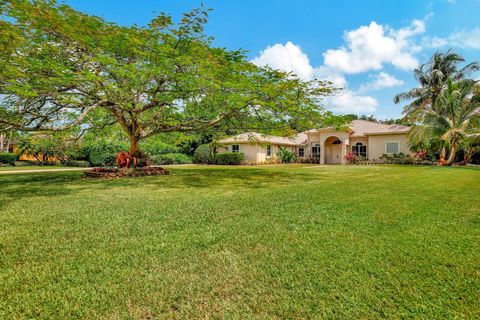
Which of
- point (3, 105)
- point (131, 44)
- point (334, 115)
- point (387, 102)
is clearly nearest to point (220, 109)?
point (131, 44)

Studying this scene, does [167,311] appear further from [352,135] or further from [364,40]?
[352,135]

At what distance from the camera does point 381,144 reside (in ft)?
93.6

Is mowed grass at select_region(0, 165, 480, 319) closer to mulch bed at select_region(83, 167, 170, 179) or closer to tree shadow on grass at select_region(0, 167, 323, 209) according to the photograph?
tree shadow on grass at select_region(0, 167, 323, 209)

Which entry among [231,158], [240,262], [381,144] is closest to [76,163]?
[231,158]

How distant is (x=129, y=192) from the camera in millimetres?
8977

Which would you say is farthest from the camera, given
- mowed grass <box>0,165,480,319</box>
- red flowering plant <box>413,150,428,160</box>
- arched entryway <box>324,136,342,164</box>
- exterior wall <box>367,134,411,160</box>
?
arched entryway <box>324,136,342,164</box>

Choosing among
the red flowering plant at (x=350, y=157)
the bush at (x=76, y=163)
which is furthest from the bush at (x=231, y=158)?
the bush at (x=76, y=163)

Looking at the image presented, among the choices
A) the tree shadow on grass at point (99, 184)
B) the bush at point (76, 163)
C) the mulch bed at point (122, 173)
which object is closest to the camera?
the tree shadow on grass at point (99, 184)

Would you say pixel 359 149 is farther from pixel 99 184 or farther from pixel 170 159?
pixel 99 184

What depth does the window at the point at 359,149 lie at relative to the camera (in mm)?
30047

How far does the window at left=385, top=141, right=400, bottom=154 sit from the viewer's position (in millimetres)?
27828

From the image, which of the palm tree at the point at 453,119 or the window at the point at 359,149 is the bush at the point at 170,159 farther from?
the palm tree at the point at 453,119

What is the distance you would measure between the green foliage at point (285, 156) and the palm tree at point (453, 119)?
13688mm

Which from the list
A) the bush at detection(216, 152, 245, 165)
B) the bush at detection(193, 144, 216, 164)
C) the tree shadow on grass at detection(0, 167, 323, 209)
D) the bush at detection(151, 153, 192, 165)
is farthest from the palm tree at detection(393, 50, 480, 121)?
the bush at detection(151, 153, 192, 165)
